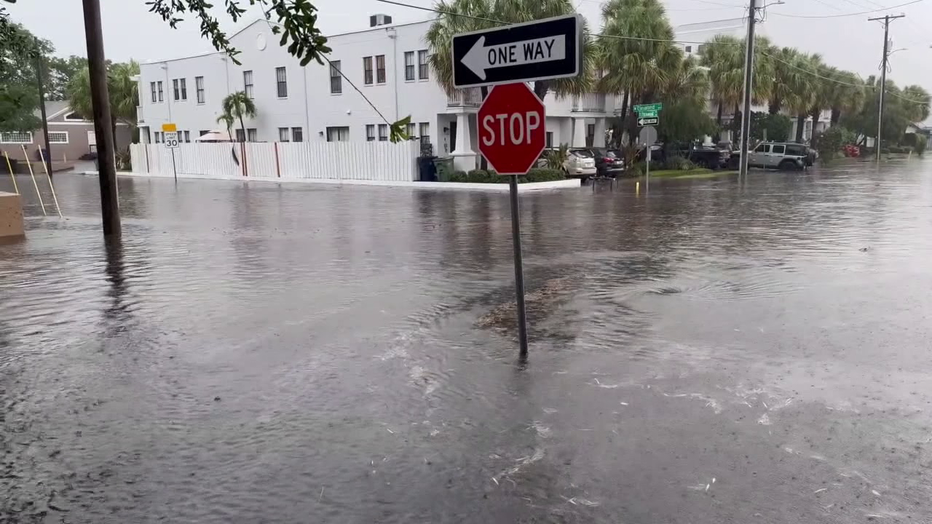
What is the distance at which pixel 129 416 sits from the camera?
5512mm

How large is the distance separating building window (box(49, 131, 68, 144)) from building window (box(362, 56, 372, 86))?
5198cm

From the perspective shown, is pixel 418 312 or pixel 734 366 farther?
pixel 418 312

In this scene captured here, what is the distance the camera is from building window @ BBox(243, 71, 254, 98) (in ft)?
152

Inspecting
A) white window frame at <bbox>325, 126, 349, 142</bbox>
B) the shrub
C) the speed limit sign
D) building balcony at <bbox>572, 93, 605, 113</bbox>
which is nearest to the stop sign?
the speed limit sign

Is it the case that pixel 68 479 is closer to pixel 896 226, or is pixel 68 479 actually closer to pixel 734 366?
pixel 734 366

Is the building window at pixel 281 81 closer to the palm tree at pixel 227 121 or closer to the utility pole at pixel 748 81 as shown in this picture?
the palm tree at pixel 227 121

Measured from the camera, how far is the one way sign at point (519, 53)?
19.6 feet

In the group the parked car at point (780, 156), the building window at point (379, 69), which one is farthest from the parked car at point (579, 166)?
the parked car at point (780, 156)

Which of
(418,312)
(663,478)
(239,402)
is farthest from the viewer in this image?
(418,312)

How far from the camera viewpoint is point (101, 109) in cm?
1532

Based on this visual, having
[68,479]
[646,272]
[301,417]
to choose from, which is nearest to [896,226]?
[646,272]

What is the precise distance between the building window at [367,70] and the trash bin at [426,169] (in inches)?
281

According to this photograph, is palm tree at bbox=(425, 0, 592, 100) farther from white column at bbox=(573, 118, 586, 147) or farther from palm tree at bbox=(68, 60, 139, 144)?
palm tree at bbox=(68, 60, 139, 144)

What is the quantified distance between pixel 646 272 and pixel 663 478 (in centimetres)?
700
